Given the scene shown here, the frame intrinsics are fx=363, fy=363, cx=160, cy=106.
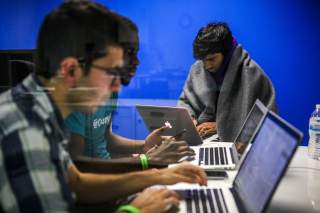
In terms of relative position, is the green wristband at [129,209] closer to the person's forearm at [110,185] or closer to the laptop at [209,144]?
the person's forearm at [110,185]

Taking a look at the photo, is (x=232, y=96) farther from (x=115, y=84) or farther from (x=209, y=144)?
(x=115, y=84)

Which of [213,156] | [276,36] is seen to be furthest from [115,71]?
[276,36]

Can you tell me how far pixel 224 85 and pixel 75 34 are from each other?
1385 millimetres

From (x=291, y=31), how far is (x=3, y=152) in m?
2.41

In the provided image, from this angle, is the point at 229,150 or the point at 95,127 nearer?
the point at 95,127

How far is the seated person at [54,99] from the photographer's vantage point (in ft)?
2.23

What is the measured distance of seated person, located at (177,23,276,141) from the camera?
1.93 metres

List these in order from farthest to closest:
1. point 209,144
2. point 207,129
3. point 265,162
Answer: point 207,129, point 209,144, point 265,162

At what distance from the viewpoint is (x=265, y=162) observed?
87cm

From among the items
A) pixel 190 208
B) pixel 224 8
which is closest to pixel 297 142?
pixel 190 208

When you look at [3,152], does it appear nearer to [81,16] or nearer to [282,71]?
[81,16]

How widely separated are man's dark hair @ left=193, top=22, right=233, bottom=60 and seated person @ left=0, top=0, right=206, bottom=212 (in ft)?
4.20

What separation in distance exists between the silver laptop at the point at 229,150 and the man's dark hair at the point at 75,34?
651 mm

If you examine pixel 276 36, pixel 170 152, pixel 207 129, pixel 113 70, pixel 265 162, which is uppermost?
→ pixel 113 70
